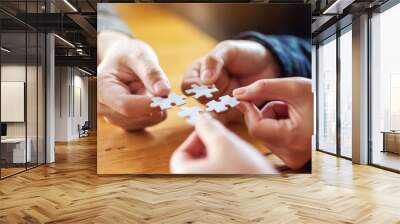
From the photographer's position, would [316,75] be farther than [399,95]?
Yes

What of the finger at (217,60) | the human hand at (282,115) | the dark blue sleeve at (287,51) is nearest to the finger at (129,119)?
the finger at (217,60)

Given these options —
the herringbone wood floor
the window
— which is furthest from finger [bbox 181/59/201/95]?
the window

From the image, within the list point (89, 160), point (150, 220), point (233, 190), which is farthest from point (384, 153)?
point (89, 160)

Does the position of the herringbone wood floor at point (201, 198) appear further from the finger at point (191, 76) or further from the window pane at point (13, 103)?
the finger at point (191, 76)

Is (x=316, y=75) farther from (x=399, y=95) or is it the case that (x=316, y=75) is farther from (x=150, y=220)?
(x=150, y=220)

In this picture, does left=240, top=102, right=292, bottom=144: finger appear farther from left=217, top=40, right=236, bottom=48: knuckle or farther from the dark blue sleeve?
left=217, top=40, right=236, bottom=48: knuckle

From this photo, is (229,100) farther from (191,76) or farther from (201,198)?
(201,198)

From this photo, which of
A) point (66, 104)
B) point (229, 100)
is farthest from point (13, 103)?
point (66, 104)
